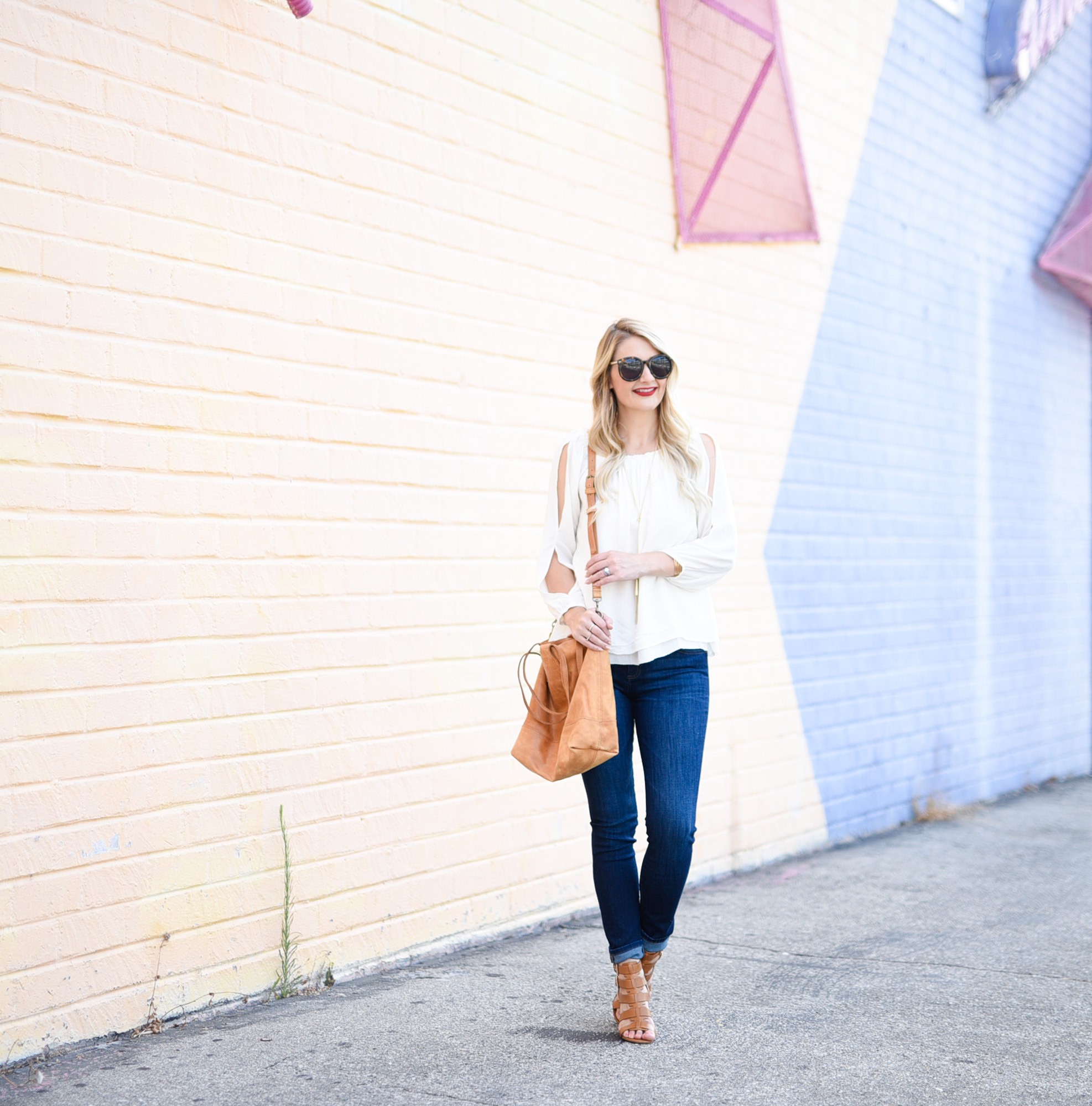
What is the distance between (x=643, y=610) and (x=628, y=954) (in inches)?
37.9

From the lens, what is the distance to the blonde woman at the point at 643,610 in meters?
3.54

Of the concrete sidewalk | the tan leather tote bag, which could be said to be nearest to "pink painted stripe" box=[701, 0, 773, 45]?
the tan leather tote bag

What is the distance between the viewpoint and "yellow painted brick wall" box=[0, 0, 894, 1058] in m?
3.44

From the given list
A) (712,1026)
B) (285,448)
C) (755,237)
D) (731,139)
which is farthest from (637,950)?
(731,139)

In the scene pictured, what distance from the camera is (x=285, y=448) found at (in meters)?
4.06

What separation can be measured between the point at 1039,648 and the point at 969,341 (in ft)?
7.75

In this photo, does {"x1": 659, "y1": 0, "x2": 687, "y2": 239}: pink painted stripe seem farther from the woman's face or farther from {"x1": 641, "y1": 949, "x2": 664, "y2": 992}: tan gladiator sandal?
{"x1": 641, "y1": 949, "x2": 664, "y2": 992}: tan gladiator sandal

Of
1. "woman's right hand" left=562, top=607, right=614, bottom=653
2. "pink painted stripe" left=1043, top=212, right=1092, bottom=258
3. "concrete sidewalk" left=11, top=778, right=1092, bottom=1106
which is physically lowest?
"concrete sidewalk" left=11, top=778, right=1092, bottom=1106

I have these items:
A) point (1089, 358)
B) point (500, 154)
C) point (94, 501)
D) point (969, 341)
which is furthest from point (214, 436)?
point (1089, 358)

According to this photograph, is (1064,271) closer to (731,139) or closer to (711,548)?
(731,139)

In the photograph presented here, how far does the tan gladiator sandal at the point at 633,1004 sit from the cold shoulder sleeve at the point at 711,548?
108 centimetres

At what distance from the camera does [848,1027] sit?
368 cm

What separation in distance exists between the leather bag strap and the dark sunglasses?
271mm

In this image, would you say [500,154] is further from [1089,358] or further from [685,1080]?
[1089,358]
